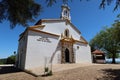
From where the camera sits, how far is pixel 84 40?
23922 mm

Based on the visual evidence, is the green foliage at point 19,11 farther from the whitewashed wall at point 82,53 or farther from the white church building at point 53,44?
the whitewashed wall at point 82,53

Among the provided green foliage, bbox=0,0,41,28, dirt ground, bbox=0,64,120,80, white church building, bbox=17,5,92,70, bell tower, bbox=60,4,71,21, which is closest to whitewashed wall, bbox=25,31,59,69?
white church building, bbox=17,5,92,70

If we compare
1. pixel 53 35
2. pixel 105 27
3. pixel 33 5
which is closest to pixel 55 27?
pixel 53 35

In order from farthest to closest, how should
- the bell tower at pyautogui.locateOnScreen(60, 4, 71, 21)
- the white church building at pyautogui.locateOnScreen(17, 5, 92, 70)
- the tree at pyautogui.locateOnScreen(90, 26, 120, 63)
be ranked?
the tree at pyautogui.locateOnScreen(90, 26, 120, 63), the bell tower at pyautogui.locateOnScreen(60, 4, 71, 21), the white church building at pyautogui.locateOnScreen(17, 5, 92, 70)

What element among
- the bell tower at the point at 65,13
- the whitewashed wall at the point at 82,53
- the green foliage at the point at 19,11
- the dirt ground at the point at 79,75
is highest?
the bell tower at the point at 65,13

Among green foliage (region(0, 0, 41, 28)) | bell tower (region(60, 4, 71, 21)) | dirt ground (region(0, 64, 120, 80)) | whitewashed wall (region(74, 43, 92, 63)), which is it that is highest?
bell tower (region(60, 4, 71, 21))

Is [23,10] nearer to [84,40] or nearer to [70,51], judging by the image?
[70,51]

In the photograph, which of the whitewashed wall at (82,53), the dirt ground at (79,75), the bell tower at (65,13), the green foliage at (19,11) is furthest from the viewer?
the bell tower at (65,13)

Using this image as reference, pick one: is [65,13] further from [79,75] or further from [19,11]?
[19,11]

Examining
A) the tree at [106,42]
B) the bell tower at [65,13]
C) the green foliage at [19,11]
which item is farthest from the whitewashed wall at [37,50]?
the tree at [106,42]

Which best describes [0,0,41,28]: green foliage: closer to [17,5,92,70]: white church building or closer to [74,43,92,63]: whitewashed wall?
[17,5,92,70]: white church building

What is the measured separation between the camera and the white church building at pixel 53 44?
51.7 feet

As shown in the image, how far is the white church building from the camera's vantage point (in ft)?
51.7

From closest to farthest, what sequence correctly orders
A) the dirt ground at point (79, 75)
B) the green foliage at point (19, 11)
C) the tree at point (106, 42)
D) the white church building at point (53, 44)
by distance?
1. the green foliage at point (19, 11)
2. the dirt ground at point (79, 75)
3. the white church building at point (53, 44)
4. the tree at point (106, 42)
